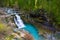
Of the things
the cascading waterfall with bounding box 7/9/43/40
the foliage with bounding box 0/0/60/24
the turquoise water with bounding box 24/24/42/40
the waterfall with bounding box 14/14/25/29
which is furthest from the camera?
the waterfall with bounding box 14/14/25/29

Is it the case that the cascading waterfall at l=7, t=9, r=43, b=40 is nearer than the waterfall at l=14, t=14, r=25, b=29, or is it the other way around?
the cascading waterfall at l=7, t=9, r=43, b=40

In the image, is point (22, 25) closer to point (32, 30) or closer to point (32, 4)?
point (32, 30)

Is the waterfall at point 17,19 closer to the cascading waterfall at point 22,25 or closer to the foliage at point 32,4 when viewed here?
the cascading waterfall at point 22,25

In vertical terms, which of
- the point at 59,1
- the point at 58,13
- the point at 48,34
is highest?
the point at 59,1

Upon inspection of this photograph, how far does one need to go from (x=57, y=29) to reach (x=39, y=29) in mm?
1011

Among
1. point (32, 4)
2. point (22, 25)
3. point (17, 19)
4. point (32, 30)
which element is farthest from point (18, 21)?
point (32, 4)

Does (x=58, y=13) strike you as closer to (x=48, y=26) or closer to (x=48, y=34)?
(x=48, y=34)

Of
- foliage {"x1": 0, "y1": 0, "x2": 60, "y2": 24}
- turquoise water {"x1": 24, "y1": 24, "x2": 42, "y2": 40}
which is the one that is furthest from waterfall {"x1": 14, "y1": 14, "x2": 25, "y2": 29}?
foliage {"x1": 0, "y1": 0, "x2": 60, "y2": 24}

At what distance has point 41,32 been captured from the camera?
10.2m

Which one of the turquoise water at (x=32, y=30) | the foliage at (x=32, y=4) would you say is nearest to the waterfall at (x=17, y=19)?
the turquoise water at (x=32, y=30)

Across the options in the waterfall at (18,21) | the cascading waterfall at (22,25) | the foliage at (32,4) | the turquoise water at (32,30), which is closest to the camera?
the foliage at (32,4)

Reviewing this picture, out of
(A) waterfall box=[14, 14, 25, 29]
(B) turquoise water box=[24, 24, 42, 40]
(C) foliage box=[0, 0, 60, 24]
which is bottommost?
(B) turquoise water box=[24, 24, 42, 40]

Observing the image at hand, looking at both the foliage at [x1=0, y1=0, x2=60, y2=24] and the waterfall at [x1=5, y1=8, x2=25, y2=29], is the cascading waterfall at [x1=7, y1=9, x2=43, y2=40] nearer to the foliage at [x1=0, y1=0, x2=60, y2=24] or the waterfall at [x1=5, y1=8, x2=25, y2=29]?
the waterfall at [x1=5, y1=8, x2=25, y2=29]

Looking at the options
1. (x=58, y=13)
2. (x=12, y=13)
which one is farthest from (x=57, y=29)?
(x=58, y=13)
